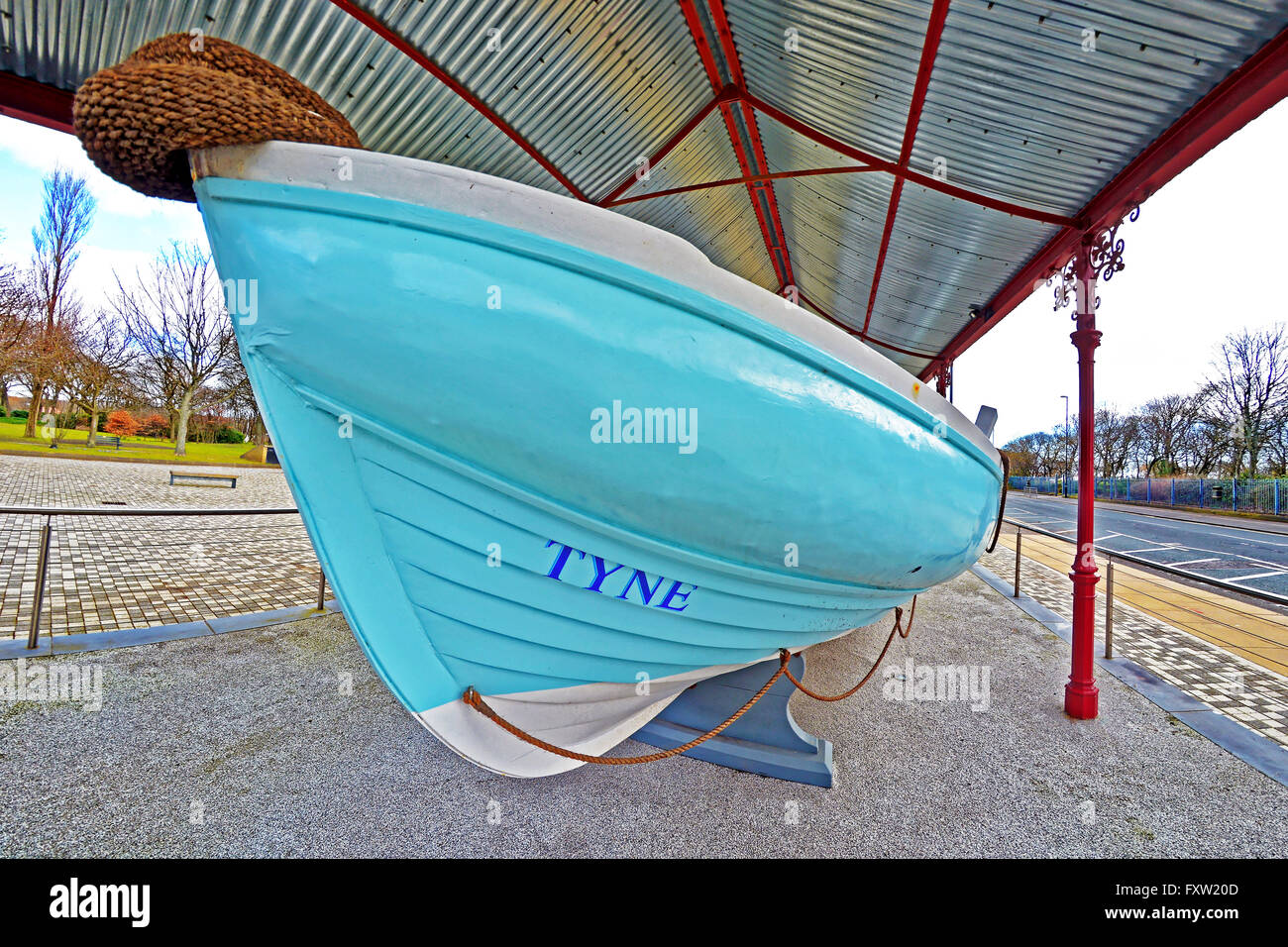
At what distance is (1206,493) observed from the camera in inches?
968

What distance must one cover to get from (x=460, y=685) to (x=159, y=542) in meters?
8.44

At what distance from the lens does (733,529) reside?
5.31 ft

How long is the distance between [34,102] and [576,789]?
12.8 ft

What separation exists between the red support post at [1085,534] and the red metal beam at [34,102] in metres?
5.47

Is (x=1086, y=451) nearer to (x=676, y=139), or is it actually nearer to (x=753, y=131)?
(x=753, y=131)

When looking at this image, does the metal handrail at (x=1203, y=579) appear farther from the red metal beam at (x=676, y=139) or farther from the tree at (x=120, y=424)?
the tree at (x=120, y=424)

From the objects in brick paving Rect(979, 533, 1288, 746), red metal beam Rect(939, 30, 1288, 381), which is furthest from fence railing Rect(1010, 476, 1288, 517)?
red metal beam Rect(939, 30, 1288, 381)

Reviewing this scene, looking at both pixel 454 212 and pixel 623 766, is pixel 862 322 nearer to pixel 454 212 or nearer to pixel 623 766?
pixel 623 766

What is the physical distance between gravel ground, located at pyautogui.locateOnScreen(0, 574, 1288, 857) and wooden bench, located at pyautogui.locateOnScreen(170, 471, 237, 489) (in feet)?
43.3

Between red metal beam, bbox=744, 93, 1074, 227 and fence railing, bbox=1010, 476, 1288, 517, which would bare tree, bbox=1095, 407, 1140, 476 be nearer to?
fence railing, bbox=1010, 476, 1288, 517

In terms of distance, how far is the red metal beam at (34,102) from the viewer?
94.9 inches

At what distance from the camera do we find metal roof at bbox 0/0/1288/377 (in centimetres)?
231

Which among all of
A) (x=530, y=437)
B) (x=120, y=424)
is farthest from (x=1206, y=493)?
(x=120, y=424)
